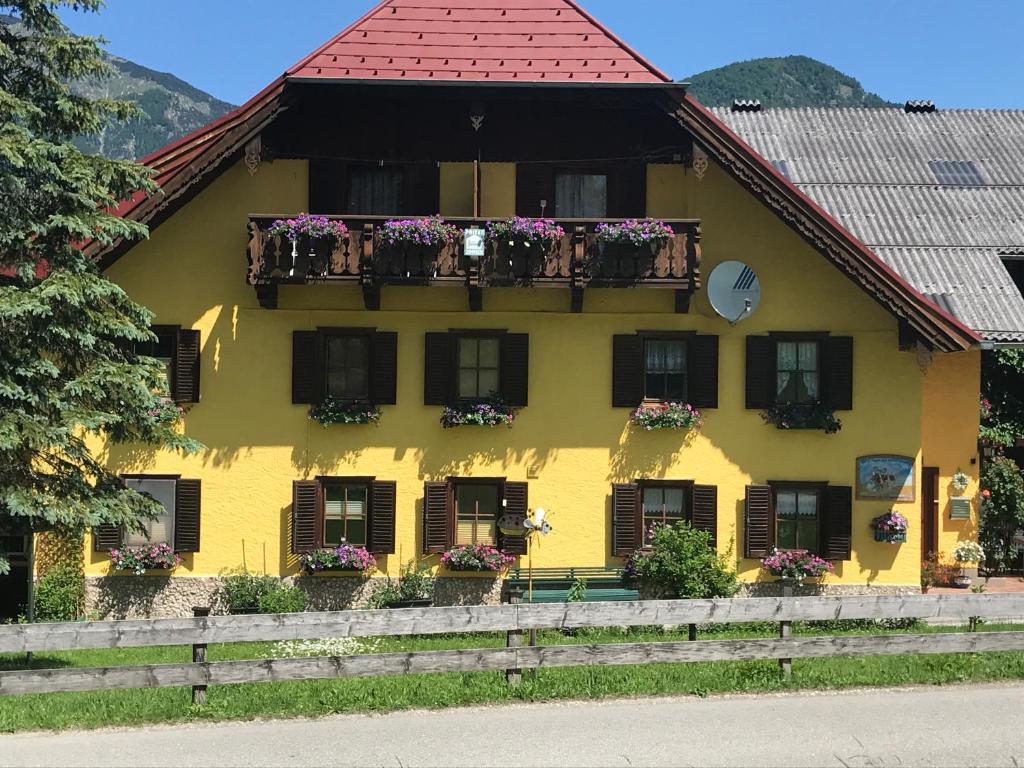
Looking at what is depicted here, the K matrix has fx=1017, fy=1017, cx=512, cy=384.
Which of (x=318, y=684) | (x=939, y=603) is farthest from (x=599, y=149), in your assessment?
(x=318, y=684)

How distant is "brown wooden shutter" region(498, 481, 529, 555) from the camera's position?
17.1 meters

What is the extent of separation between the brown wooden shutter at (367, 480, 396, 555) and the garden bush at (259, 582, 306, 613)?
1.41 meters

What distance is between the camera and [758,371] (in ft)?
56.7

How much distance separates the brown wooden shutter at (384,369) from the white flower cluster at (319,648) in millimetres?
4158

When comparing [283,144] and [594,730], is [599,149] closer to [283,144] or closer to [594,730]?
[283,144]

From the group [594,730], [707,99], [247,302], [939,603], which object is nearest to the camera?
[594,730]

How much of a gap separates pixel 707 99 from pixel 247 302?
451 feet

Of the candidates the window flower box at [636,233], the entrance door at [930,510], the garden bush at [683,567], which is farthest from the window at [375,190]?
the entrance door at [930,510]

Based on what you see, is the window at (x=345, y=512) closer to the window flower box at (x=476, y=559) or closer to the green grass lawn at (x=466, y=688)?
the window flower box at (x=476, y=559)

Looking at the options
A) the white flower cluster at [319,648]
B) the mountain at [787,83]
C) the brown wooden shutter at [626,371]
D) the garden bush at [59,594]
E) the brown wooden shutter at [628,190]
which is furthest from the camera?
the mountain at [787,83]

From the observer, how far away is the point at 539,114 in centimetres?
1730

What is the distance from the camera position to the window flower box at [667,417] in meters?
17.0

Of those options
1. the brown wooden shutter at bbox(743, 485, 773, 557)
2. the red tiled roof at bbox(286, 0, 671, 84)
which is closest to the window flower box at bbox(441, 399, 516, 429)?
the brown wooden shutter at bbox(743, 485, 773, 557)

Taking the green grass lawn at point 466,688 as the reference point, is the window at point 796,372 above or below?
above
